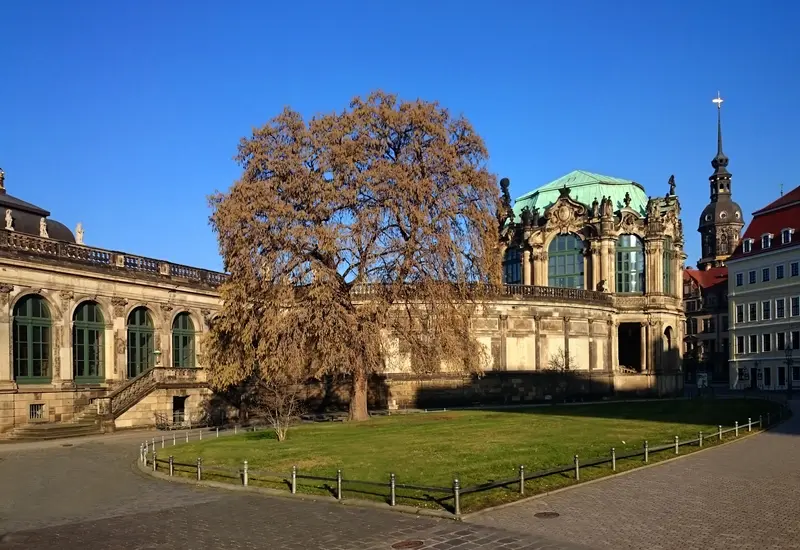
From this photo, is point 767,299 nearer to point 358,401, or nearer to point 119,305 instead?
point 358,401

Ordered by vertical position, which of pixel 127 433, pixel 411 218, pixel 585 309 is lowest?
pixel 127 433

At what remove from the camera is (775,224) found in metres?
87.4

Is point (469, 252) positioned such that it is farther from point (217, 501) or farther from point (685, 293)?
point (685, 293)

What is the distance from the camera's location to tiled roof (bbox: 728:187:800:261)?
84625mm

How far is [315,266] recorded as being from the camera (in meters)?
35.6

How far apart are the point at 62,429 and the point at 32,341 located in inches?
191

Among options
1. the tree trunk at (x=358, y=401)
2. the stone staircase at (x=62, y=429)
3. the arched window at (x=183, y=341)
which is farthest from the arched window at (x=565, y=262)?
the stone staircase at (x=62, y=429)

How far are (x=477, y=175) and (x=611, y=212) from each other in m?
35.0

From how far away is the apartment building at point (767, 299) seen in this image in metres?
84.2

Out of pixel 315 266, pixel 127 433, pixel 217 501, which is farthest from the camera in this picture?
pixel 127 433

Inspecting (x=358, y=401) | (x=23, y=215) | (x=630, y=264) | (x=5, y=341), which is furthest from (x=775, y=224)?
(x=5, y=341)

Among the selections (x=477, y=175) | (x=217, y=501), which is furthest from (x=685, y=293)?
(x=217, y=501)

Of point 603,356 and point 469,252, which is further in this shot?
point 603,356

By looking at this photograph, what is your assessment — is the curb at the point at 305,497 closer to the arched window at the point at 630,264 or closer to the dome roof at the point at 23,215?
the dome roof at the point at 23,215
